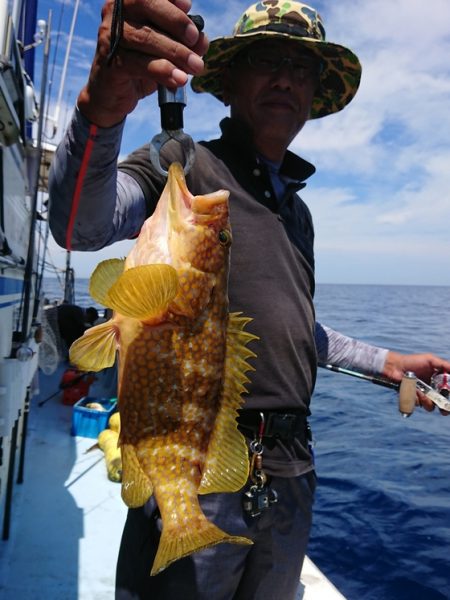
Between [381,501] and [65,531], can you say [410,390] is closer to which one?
[65,531]

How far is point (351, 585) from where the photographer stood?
5199 mm

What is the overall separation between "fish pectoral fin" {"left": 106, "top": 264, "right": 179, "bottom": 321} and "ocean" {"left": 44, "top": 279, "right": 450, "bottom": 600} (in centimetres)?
498

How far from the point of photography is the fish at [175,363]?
1.43 m

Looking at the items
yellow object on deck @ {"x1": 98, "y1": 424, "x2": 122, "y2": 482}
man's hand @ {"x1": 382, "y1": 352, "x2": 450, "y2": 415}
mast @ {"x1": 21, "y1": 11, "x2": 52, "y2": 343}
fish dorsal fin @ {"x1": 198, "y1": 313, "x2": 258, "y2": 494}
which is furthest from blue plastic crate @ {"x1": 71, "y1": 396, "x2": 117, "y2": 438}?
fish dorsal fin @ {"x1": 198, "y1": 313, "x2": 258, "y2": 494}

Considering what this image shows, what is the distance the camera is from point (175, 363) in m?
1.52

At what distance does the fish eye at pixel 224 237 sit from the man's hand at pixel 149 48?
559mm

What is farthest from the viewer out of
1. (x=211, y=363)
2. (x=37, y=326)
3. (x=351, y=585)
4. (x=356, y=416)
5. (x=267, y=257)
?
(x=356, y=416)

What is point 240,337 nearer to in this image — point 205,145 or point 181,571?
point 181,571

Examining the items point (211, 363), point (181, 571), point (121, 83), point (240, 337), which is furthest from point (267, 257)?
point (181, 571)

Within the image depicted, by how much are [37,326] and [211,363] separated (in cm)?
458

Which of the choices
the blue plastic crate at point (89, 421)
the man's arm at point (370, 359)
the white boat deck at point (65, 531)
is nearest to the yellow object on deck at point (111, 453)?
the white boat deck at point (65, 531)

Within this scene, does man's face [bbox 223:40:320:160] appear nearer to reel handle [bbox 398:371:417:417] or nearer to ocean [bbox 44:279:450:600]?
reel handle [bbox 398:371:417:417]

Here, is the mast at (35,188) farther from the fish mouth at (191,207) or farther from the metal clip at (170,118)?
the metal clip at (170,118)

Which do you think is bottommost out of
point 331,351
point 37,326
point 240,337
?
point 37,326
